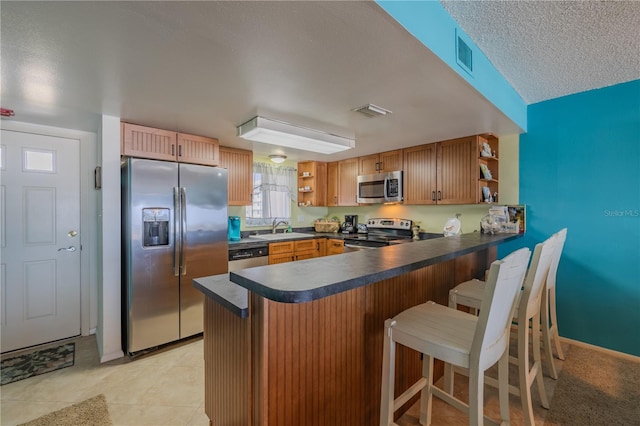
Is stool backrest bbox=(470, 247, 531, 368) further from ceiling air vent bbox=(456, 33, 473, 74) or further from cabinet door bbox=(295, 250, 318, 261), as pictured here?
cabinet door bbox=(295, 250, 318, 261)

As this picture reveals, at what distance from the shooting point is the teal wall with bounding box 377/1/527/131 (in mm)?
1228

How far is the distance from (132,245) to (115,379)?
106 centimetres

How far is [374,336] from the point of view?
1.50m

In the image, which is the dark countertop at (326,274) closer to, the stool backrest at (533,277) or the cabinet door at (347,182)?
the stool backrest at (533,277)

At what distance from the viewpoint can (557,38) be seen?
1776 millimetres

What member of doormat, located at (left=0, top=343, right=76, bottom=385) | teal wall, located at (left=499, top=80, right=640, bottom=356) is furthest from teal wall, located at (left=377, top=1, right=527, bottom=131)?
doormat, located at (left=0, top=343, right=76, bottom=385)

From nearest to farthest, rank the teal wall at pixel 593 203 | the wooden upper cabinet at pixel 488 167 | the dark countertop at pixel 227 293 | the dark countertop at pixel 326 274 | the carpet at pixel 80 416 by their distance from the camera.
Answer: the dark countertop at pixel 326 274
the dark countertop at pixel 227 293
the carpet at pixel 80 416
the teal wall at pixel 593 203
the wooden upper cabinet at pixel 488 167

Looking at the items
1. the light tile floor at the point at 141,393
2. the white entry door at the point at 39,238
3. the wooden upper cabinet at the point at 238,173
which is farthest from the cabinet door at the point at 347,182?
the white entry door at the point at 39,238

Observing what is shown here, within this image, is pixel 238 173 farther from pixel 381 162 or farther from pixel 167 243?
pixel 381 162

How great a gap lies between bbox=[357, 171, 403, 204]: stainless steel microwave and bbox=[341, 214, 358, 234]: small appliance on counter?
21.8 inches

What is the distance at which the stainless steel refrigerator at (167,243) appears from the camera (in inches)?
97.5

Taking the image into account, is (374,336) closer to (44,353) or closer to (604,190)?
(604,190)

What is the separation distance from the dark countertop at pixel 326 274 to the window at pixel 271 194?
310 centimetres

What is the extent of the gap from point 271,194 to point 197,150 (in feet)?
5.39
